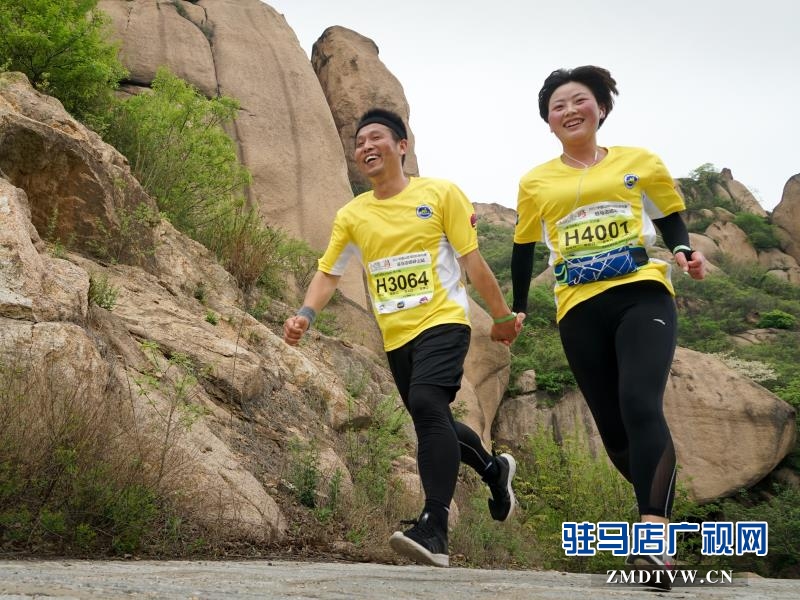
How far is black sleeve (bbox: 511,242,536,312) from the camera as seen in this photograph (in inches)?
185

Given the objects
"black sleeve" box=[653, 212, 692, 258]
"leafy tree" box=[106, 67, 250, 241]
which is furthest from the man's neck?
"leafy tree" box=[106, 67, 250, 241]

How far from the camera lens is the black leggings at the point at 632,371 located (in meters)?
3.46

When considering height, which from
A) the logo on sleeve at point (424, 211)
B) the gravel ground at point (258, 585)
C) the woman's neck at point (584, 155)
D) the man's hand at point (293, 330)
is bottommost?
the gravel ground at point (258, 585)

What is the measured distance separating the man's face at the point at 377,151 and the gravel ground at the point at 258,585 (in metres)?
2.14

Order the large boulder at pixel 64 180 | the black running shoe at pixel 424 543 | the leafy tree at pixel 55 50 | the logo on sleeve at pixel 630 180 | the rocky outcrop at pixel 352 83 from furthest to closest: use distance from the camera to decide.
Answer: the rocky outcrop at pixel 352 83 < the leafy tree at pixel 55 50 < the large boulder at pixel 64 180 < the logo on sleeve at pixel 630 180 < the black running shoe at pixel 424 543

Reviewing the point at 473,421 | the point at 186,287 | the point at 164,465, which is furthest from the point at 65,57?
the point at 473,421

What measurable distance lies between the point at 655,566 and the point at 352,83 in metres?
24.0

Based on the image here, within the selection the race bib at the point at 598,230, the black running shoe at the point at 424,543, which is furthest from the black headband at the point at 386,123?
the black running shoe at the point at 424,543

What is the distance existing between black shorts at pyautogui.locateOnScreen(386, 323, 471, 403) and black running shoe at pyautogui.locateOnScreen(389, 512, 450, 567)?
0.68m

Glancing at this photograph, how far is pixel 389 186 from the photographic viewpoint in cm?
466

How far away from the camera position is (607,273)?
13.0ft

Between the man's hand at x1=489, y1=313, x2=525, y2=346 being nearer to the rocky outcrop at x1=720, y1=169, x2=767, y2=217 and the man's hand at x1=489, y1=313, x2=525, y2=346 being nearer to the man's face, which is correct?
the man's face

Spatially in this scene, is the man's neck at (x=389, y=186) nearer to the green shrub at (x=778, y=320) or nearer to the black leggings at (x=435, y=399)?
the black leggings at (x=435, y=399)

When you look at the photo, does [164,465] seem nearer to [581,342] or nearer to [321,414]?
[581,342]
